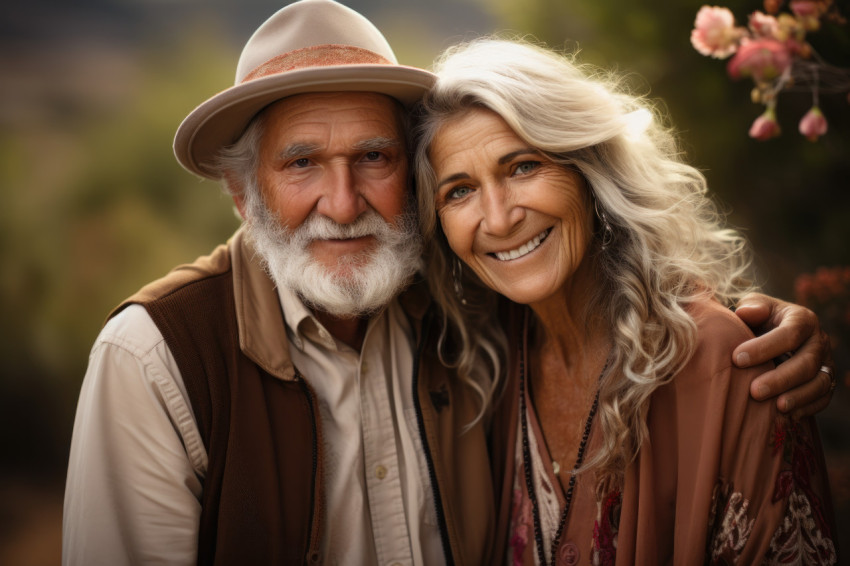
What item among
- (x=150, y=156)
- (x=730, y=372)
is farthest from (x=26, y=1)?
(x=730, y=372)

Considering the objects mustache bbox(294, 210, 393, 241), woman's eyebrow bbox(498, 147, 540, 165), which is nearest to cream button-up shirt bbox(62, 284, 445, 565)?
mustache bbox(294, 210, 393, 241)

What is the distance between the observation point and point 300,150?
232 cm

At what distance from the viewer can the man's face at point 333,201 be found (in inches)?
91.8

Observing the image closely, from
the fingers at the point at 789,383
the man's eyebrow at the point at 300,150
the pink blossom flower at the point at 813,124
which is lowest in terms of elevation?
the fingers at the point at 789,383

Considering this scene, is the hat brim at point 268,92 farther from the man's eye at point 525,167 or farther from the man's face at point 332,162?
the man's eye at point 525,167

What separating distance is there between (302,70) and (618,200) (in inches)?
48.0

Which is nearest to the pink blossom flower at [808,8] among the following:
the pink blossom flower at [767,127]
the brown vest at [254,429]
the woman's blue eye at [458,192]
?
the pink blossom flower at [767,127]

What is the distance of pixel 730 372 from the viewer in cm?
199

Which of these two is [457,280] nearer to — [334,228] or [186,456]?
[334,228]

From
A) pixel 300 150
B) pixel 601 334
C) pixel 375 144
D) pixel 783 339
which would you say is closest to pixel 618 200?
pixel 601 334

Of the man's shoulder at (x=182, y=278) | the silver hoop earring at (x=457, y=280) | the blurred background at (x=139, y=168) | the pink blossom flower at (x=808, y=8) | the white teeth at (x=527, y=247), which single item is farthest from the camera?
the blurred background at (x=139, y=168)

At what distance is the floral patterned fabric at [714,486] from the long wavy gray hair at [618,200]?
0.08 metres

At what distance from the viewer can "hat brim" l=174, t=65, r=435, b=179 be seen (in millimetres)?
2209

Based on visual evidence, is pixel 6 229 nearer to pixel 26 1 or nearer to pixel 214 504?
pixel 26 1
